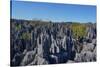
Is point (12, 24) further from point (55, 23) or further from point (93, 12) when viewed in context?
point (93, 12)

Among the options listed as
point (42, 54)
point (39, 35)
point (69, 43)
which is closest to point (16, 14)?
point (39, 35)

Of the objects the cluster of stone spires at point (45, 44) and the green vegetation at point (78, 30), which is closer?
the cluster of stone spires at point (45, 44)

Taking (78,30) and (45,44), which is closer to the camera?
(45,44)

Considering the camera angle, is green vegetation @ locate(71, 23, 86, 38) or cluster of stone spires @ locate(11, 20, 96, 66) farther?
green vegetation @ locate(71, 23, 86, 38)

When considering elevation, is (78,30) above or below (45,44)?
above

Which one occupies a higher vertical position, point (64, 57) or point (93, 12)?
point (93, 12)
